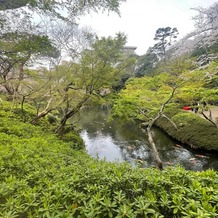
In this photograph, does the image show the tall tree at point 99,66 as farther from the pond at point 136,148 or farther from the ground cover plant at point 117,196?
the ground cover plant at point 117,196

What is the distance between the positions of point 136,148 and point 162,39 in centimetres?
2149

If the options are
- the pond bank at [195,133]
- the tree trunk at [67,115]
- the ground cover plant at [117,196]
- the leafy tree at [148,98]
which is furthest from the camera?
the pond bank at [195,133]

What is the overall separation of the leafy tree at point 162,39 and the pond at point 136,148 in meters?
15.7

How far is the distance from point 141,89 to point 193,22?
41.1 feet

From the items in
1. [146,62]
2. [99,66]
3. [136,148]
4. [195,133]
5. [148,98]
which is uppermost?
[146,62]

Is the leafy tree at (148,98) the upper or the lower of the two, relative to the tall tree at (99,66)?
lower

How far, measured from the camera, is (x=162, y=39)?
26969 millimetres

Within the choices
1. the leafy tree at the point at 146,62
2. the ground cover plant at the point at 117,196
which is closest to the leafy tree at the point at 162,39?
the leafy tree at the point at 146,62

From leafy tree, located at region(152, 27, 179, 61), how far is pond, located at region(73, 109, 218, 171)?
15.7 m

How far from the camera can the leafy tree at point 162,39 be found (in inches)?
1033

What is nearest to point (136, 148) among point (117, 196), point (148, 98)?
point (148, 98)

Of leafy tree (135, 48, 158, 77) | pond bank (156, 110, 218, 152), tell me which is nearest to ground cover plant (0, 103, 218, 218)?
pond bank (156, 110, 218, 152)

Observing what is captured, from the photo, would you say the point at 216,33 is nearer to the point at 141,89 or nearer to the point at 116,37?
the point at 141,89

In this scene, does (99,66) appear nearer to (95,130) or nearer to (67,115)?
(67,115)
